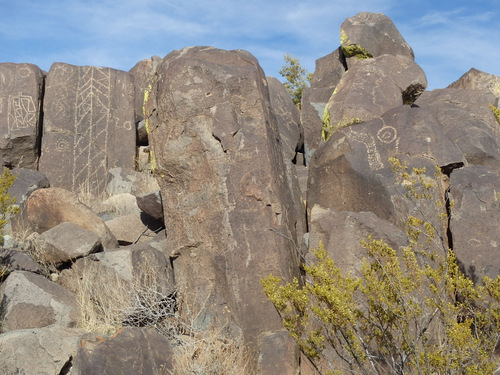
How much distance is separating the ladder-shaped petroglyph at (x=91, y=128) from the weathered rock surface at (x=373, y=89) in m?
3.69

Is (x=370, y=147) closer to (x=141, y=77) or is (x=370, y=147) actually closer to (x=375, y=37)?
(x=375, y=37)

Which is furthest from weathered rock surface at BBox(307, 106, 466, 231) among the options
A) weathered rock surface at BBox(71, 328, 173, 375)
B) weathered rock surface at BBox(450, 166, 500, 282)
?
weathered rock surface at BBox(71, 328, 173, 375)

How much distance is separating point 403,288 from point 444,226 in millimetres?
2004

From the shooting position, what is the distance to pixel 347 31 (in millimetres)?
10234

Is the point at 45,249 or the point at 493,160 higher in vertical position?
the point at 493,160

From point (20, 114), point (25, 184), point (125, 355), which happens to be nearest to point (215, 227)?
point (125, 355)

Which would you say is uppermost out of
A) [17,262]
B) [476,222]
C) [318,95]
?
[318,95]

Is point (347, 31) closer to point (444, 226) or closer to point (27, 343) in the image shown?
point (444, 226)

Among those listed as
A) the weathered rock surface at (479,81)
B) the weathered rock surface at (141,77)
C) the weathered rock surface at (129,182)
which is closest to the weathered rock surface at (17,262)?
the weathered rock surface at (129,182)

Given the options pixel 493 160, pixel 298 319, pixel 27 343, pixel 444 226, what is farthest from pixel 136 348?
pixel 493 160

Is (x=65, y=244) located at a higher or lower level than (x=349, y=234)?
lower

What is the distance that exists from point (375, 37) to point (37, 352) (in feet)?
24.2

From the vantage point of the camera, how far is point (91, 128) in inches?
391

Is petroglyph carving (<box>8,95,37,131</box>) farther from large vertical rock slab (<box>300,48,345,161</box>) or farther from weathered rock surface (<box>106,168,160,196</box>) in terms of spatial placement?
large vertical rock slab (<box>300,48,345,161</box>)
